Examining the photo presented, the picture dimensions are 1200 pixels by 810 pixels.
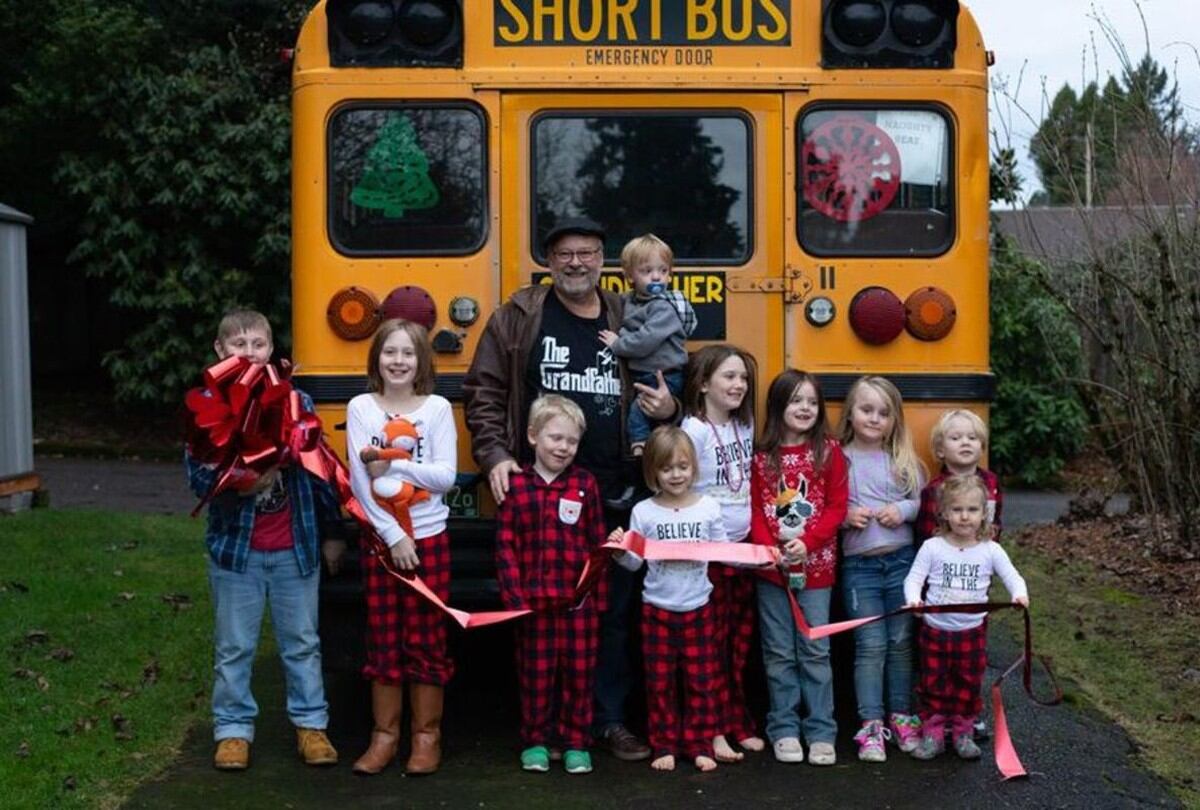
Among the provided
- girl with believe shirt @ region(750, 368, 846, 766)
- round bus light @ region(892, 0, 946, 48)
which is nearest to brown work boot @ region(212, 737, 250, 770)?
girl with believe shirt @ region(750, 368, 846, 766)

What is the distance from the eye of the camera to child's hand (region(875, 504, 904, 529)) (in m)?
5.42

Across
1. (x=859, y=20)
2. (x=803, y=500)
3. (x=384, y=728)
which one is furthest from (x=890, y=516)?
(x=384, y=728)

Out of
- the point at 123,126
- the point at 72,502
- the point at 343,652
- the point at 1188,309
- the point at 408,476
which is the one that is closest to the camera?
the point at 408,476

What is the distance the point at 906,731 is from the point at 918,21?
2.57 meters

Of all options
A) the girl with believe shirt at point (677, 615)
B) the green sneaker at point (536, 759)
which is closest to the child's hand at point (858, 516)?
the girl with believe shirt at point (677, 615)

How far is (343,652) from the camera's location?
18.5ft

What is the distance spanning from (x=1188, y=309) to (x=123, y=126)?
11.7 meters

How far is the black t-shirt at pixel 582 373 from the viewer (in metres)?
5.41

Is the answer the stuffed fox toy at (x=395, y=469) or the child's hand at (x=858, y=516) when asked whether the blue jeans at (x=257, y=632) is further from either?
the child's hand at (x=858, y=516)

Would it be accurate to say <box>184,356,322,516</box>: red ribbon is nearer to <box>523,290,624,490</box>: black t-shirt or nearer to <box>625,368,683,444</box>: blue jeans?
<box>523,290,624,490</box>: black t-shirt

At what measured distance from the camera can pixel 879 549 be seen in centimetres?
551

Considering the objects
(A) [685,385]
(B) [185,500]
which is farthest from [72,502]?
(A) [685,385]

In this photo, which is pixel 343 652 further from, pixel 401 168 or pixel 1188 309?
pixel 1188 309

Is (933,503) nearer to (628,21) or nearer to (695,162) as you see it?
(695,162)
